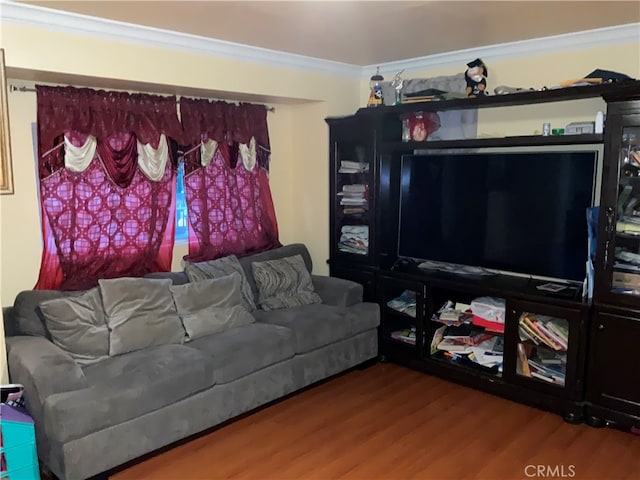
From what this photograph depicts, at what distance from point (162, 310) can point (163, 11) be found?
1.73 metres

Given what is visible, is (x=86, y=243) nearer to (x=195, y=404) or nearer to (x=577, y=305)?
(x=195, y=404)

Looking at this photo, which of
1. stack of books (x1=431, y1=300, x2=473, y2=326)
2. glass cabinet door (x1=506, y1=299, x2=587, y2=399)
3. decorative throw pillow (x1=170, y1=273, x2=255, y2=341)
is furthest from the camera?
stack of books (x1=431, y1=300, x2=473, y2=326)

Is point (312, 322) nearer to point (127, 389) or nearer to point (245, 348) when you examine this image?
point (245, 348)

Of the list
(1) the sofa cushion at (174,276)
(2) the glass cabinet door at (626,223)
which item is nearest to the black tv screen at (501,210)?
(2) the glass cabinet door at (626,223)

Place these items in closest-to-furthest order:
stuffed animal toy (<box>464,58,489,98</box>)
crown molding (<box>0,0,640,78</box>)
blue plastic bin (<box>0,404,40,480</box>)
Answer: blue plastic bin (<box>0,404,40,480</box>)
crown molding (<box>0,0,640,78</box>)
stuffed animal toy (<box>464,58,489,98</box>)

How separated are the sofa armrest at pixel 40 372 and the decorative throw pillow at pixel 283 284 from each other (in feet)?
5.12

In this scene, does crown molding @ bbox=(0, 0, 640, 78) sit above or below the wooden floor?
above

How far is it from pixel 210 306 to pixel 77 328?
33.4 inches

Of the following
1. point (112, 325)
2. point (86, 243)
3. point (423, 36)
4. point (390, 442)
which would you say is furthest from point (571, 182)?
point (86, 243)

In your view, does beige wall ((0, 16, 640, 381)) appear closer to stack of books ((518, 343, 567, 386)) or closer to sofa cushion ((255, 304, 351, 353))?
sofa cushion ((255, 304, 351, 353))

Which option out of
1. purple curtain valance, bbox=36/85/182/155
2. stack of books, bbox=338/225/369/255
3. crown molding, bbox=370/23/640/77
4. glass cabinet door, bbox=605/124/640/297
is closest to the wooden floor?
glass cabinet door, bbox=605/124/640/297

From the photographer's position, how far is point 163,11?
2904 mm

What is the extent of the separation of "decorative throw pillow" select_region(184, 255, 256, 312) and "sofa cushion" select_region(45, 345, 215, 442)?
0.70m

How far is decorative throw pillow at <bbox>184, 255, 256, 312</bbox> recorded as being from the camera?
3.84 meters
